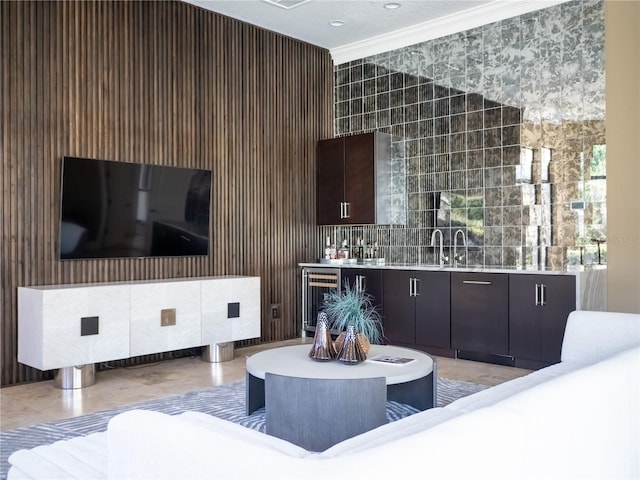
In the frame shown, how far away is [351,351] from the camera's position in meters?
3.43

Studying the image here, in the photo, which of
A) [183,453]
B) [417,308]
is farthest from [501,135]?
[183,453]

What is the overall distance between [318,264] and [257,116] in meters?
1.77

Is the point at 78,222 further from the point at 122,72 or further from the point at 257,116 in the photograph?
the point at 257,116

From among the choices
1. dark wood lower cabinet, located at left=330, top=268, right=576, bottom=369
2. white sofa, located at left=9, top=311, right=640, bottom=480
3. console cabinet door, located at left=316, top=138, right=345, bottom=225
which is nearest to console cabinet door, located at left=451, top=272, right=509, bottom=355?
dark wood lower cabinet, located at left=330, top=268, right=576, bottom=369

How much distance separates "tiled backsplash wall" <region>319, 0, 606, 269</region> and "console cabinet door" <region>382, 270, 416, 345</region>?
55 cm

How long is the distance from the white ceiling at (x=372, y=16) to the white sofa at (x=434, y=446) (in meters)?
4.60

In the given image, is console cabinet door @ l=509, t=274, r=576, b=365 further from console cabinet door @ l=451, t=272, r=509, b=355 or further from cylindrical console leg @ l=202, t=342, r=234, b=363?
cylindrical console leg @ l=202, t=342, r=234, b=363

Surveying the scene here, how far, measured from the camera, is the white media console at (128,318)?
4.33 metres

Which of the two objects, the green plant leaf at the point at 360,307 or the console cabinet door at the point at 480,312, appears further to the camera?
the green plant leaf at the point at 360,307

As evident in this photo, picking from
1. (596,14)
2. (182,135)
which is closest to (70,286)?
(182,135)

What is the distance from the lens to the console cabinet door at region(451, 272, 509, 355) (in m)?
5.23

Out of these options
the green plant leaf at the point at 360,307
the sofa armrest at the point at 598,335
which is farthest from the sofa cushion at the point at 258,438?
the green plant leaf at the point at 360,307

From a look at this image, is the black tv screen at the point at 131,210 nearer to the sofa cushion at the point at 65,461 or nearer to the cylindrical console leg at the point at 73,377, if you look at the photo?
the cylindrical console leg at the point at 73,377

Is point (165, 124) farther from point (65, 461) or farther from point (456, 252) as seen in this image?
point (65, 461)
